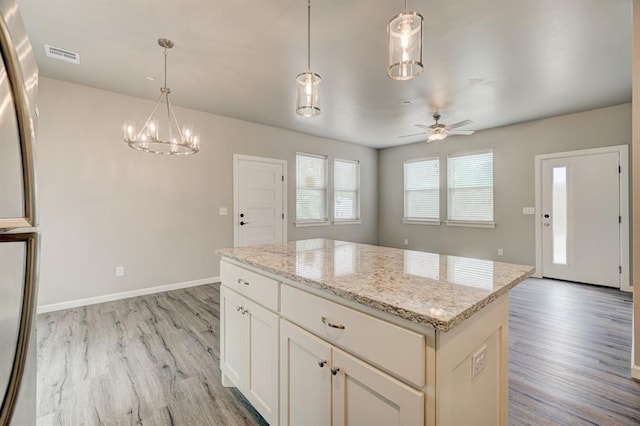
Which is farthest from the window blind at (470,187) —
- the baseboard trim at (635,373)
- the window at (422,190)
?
the baseboard trim at (635,373)

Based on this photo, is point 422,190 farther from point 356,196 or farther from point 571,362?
point 571,362

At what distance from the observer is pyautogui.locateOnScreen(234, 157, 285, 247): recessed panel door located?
4.91m

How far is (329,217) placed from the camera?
6332 mm

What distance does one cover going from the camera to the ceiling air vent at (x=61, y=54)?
2.69m

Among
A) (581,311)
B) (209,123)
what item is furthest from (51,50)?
(581,311)

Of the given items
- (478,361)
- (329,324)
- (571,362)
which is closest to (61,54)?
(329,324)

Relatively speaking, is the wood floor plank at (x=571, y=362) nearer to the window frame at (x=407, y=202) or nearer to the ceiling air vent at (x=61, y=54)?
the window frame at (x=407, y=202)

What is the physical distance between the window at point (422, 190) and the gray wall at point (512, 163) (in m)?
0.14

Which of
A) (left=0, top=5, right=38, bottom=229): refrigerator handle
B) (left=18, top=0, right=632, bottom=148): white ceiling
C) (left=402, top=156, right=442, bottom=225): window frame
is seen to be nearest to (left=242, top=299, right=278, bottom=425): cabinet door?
Answer: (left=0, top=5, right=38, bottom=229): refrigerator handle

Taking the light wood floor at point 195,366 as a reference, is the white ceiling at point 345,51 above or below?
above

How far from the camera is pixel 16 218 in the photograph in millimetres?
678

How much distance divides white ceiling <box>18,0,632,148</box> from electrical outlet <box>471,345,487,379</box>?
228 centimetres

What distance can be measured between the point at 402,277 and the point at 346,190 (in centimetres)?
556

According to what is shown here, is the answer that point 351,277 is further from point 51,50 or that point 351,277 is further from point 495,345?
point 51,50
